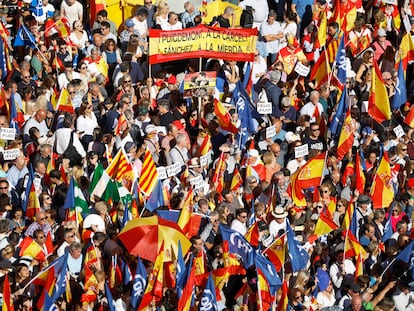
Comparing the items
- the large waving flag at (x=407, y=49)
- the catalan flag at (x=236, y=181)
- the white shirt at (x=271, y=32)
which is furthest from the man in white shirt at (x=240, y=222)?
the large waving flag at (x=407, y=49)

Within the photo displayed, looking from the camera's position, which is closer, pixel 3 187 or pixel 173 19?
pixel 3 187

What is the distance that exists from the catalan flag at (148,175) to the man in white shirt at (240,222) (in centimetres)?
122

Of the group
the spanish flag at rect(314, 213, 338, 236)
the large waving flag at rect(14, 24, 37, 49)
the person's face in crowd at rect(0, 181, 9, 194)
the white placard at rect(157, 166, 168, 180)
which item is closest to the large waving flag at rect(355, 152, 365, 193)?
the spanish flag at rect(314, 213, 338, 236)

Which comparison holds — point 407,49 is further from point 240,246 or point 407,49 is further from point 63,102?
point 240,246

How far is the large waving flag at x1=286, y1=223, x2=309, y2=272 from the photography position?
24.9m

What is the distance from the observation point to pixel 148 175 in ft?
86.1

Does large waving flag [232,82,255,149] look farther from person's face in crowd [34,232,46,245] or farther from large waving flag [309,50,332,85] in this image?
person's face in crowd [34,232,46,245]

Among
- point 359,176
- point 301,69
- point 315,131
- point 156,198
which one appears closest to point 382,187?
point 359,176

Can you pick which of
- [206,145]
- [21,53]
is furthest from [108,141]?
[21,53]

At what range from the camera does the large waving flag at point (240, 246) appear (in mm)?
24609

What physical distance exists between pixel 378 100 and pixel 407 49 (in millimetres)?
1946

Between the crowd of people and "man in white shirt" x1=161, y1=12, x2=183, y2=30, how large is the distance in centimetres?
2

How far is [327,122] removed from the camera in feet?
95.7

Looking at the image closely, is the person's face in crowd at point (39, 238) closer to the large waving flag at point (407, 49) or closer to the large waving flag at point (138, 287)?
the large waving flag at point (138, 287)
